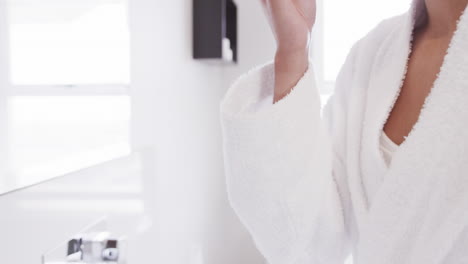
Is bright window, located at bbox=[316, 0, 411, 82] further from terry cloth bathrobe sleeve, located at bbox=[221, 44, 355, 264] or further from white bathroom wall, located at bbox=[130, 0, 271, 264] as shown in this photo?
terry cloth bathrobe sleeve, located at bbox=[221, 44, 355, 264]

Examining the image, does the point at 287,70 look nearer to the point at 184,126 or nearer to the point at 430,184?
the point at 430,184

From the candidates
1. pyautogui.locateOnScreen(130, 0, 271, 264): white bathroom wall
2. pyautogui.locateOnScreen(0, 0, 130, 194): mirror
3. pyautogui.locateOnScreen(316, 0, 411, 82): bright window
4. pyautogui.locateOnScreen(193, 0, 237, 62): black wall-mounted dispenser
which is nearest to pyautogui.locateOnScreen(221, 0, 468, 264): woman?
pyautogui.locateOnScreen(0, 0, 130, 194): mirror

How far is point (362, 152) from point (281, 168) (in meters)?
0.14

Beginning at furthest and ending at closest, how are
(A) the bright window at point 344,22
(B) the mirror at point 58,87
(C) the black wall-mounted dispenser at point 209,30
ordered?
(A) the bright window at point 344,22 < (C) the black wall-mounted dispenser at point 209,30 < (B) the mirror at point 58,87

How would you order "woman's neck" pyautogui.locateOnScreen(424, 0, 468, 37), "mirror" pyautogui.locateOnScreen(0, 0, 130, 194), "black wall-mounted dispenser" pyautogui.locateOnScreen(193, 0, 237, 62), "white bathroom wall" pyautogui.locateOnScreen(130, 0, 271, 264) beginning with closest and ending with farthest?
"mirror" pyautogui.locateOnScreen(0, 0, 130, 194) < "woman's neck" pyautogui.locateOnScreen(424, 0, 468, 37) < "white bathroom wall" pyautogui.locateOnScreen(130, 0, 271, 264) < "black wall-mounted dispenser" pyautogui.locateOnScreen(193, 0, 237, 62)

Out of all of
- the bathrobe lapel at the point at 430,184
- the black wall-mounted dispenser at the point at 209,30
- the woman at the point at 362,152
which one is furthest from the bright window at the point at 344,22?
the bathrobe lapel at the point at 430,184

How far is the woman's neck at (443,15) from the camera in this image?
55cm

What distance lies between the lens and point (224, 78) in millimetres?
2113

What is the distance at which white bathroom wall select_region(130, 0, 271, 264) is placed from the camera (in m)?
0.89

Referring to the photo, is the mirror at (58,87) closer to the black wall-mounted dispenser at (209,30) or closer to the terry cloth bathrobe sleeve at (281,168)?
the terry cloth bathrobe sleeve at (281,168)

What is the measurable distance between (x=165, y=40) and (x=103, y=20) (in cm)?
46

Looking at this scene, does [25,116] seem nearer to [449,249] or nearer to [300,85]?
[300,85]

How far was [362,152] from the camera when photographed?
0.60 m

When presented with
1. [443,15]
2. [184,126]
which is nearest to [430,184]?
[443,15]
